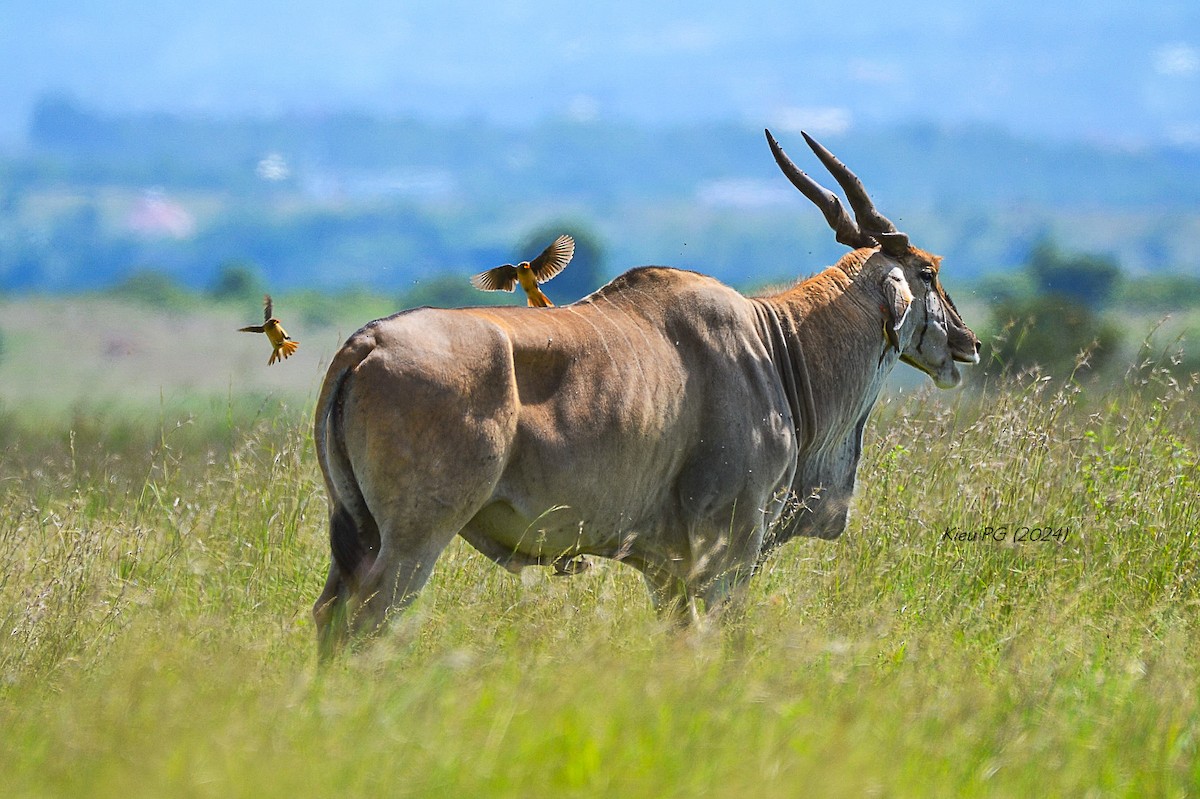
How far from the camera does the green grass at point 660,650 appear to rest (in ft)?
13.2

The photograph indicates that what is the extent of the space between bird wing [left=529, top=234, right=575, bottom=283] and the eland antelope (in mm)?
626

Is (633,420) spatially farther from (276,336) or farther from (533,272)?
(276,336)

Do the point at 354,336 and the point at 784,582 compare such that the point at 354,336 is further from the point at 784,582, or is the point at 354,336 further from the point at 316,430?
the point at 784,582

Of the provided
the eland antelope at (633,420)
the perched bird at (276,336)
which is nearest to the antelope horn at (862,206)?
the eland antelope at (633,420)

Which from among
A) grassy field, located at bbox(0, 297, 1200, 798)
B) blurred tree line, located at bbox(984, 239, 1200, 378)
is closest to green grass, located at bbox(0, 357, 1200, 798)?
grassy field, located at bbox(0, 297, 1200, 798)

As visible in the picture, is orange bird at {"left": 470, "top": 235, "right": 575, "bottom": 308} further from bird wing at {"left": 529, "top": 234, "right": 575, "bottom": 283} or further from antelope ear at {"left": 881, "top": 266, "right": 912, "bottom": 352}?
antelope ear at {"left": 881, "top": 266, "right": 912, "bottom": 352}

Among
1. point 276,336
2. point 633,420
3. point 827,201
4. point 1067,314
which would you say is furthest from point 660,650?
point 1067,314

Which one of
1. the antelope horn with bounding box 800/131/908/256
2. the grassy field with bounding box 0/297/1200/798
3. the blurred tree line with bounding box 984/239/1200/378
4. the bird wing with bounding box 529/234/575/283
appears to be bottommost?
the blurred tree line with bounding box 984/239/1200/378

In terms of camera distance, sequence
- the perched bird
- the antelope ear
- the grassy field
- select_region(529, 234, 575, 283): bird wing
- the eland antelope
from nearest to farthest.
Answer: the grassy field → the eland antelope → the perched bird → the antelope ear → select_region(529, 234, 575, 283): bird wing

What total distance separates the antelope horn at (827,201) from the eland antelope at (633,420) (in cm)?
1

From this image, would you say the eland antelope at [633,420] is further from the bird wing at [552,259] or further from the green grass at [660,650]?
the bird wing at [552,259]

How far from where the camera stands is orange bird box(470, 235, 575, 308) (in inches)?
283

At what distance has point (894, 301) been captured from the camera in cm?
714

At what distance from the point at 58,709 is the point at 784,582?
3596 mm
